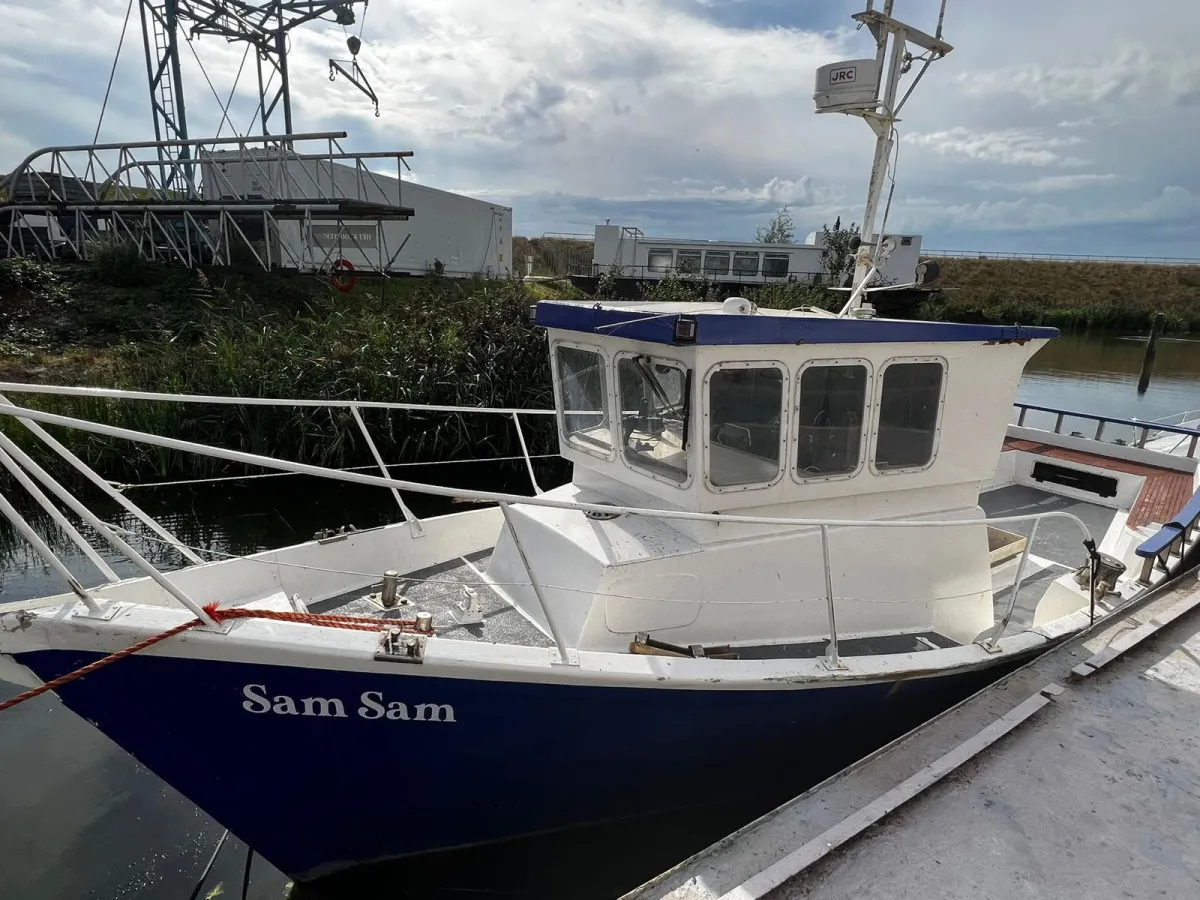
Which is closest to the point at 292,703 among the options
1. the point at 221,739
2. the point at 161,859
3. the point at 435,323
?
the point at 221,739

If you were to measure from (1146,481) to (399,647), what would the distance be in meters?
8.80

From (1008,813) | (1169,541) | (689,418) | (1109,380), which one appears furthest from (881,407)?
(1109,380)

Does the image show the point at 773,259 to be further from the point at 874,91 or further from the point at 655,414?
the point at 655,414

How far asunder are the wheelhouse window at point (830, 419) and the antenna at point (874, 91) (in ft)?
2.94

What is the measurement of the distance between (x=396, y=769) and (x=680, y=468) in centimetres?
236

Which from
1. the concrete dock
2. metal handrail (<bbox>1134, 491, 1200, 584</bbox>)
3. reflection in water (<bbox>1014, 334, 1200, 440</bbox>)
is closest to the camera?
the concrete dock

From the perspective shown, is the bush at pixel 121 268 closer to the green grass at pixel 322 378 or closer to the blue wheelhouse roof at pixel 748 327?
the green grass at pixel 322 378

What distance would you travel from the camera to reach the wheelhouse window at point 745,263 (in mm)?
35562

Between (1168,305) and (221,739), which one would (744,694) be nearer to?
(221,739)

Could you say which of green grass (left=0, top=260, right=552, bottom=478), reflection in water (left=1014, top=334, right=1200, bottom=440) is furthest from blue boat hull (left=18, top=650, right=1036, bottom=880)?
reflection in water (left=1014, top=334, right=1200, bottom=440)

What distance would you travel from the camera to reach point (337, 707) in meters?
3.35

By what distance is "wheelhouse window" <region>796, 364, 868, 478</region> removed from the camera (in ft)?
14.0

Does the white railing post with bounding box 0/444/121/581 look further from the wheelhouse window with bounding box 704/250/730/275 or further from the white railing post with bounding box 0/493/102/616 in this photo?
the wheelhouse window with bounding box 704/250/730/275

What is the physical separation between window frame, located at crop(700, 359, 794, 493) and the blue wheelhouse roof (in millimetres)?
154
